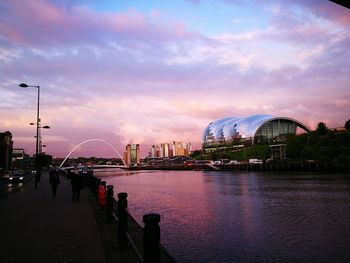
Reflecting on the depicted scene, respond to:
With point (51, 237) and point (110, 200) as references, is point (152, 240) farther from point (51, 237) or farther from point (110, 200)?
point (110, 200)

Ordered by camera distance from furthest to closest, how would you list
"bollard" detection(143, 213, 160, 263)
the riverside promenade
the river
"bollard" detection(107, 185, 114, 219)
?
the river, "bollard" detection(107, 185, 114, 219), the riverside promenade, "bollard" detection(143, 213, 160, 263)

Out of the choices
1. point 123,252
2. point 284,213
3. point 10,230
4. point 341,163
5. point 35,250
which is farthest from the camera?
point 341,163

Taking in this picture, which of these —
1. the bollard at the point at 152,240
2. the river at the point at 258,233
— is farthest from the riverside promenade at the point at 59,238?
the river at the point at 258,233

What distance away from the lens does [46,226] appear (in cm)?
1550

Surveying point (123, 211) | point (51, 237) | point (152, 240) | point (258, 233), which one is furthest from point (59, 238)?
point (258, 233)

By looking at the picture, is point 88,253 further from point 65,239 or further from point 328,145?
point 328,145

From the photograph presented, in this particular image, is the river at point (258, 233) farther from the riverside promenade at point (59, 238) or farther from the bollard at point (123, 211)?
the bollard at point (123, 211)

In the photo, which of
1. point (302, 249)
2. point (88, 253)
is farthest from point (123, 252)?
point (302, 249)

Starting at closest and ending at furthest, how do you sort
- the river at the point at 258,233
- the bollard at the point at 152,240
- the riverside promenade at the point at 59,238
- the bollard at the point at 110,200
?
the bollard at the point at 152,240
the riverside promenade at the point at 59,238
the bollard at the point at 110,200
the river at the point at 258,233

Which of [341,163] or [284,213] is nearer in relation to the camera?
[284,213]

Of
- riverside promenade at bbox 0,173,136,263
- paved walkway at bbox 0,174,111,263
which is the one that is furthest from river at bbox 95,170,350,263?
paved walkway at bbox 0,174,111,263

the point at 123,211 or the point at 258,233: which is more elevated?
the point at 123,211

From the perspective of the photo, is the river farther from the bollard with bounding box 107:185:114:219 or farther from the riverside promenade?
the riverside promenade

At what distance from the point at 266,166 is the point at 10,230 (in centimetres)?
14658
